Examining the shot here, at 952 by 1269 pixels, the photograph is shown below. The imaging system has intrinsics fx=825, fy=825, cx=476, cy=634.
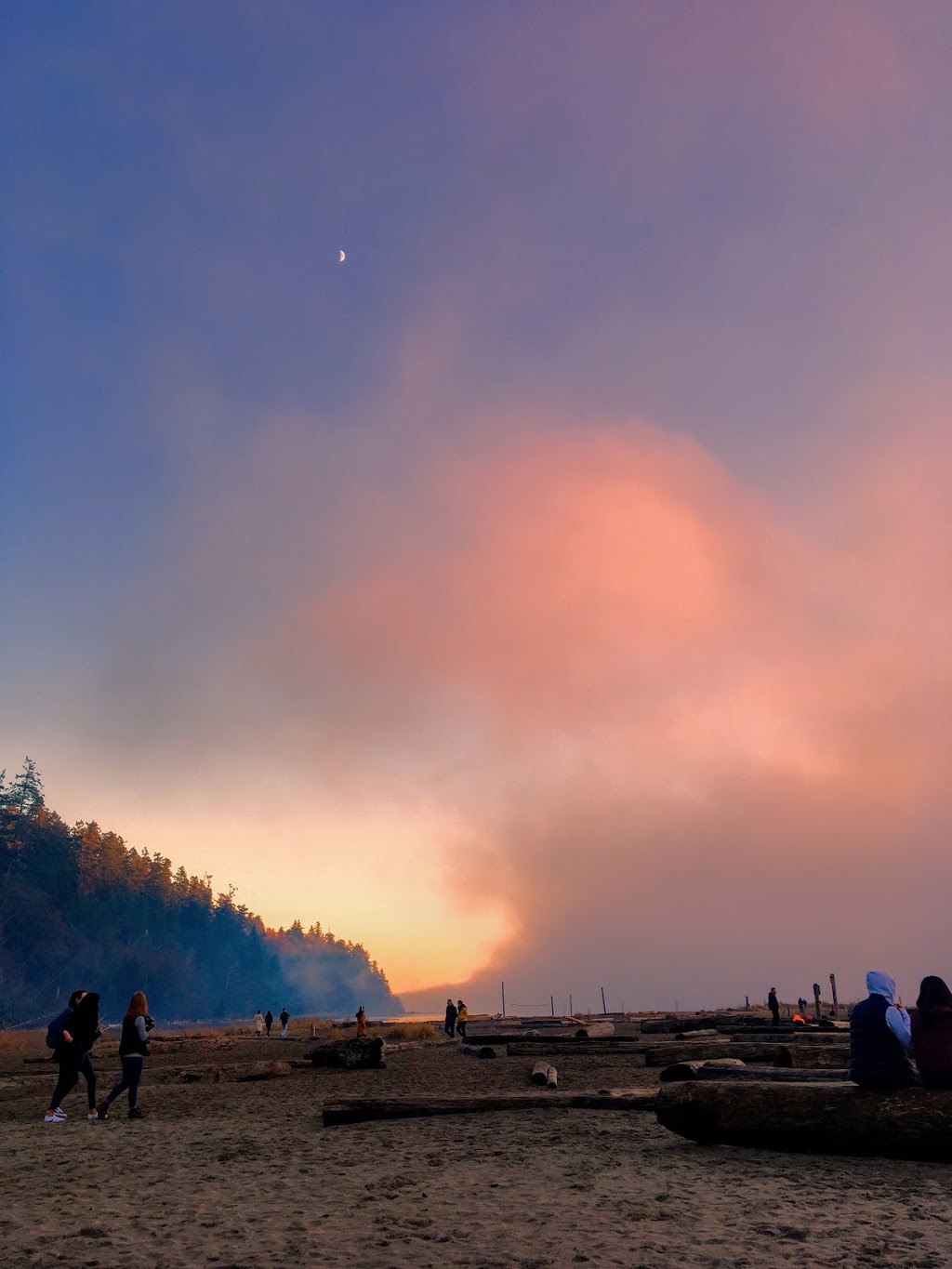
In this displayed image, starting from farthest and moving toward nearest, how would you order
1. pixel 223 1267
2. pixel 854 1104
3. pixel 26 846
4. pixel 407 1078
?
pixel 26 846, pixel 407 1078, pixel 854 1104, pixel 223 1267

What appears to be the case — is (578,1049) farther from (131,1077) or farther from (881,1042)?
(881,1042)

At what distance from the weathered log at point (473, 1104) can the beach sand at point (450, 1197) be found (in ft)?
1.14

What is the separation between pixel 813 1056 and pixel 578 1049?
42.2ft

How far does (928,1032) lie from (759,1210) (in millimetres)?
3529

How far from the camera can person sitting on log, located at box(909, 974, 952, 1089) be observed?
9.09m

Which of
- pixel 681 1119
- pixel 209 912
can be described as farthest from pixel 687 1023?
pixel 209 912

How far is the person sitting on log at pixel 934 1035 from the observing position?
9.09 m

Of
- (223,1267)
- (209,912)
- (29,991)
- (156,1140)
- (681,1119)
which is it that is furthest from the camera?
(209,912)

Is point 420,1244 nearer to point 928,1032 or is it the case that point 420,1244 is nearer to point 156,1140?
point 928,1032

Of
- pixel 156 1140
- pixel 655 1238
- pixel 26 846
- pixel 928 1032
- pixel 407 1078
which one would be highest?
pixel 26 846

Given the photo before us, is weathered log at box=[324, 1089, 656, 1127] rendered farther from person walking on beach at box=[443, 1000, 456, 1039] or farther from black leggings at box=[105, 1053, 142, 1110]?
person walking on beach at box=[443, 1000, 456, 1039]

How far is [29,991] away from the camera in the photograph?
10719cm

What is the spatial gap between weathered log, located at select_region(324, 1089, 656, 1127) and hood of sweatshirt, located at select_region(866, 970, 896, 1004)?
4.85 m

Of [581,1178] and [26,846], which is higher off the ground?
[26,846]
